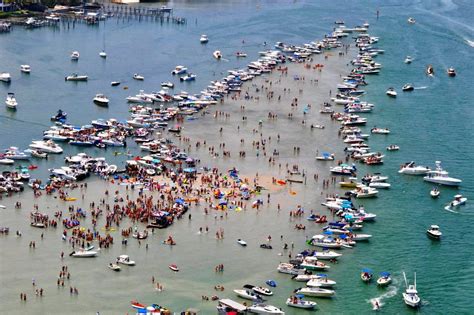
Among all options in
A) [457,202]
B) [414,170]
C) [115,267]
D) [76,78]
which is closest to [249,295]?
[115,267]

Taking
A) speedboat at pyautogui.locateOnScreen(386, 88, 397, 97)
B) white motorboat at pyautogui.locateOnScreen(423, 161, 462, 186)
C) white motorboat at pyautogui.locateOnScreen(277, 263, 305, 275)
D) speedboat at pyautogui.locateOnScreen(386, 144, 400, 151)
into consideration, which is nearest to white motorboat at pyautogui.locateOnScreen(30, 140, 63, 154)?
white motorboat at pyautogui.locateOnScreen(277, 263, 305, 275)

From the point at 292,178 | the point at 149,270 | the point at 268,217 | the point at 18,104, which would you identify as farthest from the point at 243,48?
the point at 149,270

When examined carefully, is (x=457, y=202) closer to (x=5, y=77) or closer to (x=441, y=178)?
(x=441, y=178)

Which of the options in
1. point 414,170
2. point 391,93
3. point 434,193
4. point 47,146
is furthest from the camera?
point 391,93

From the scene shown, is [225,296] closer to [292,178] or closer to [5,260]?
[5,260]

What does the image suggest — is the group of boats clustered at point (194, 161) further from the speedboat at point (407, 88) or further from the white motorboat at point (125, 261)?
the speedboat at point (407, 88)

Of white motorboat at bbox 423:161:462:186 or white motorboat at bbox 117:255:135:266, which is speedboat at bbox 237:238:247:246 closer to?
white motorboat at bbox 117:255:135:266

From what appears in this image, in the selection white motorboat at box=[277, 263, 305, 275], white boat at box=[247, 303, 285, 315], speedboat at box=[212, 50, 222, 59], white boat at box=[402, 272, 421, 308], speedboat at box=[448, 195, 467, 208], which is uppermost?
speedboat at box=[212, 50, 222, 59]
